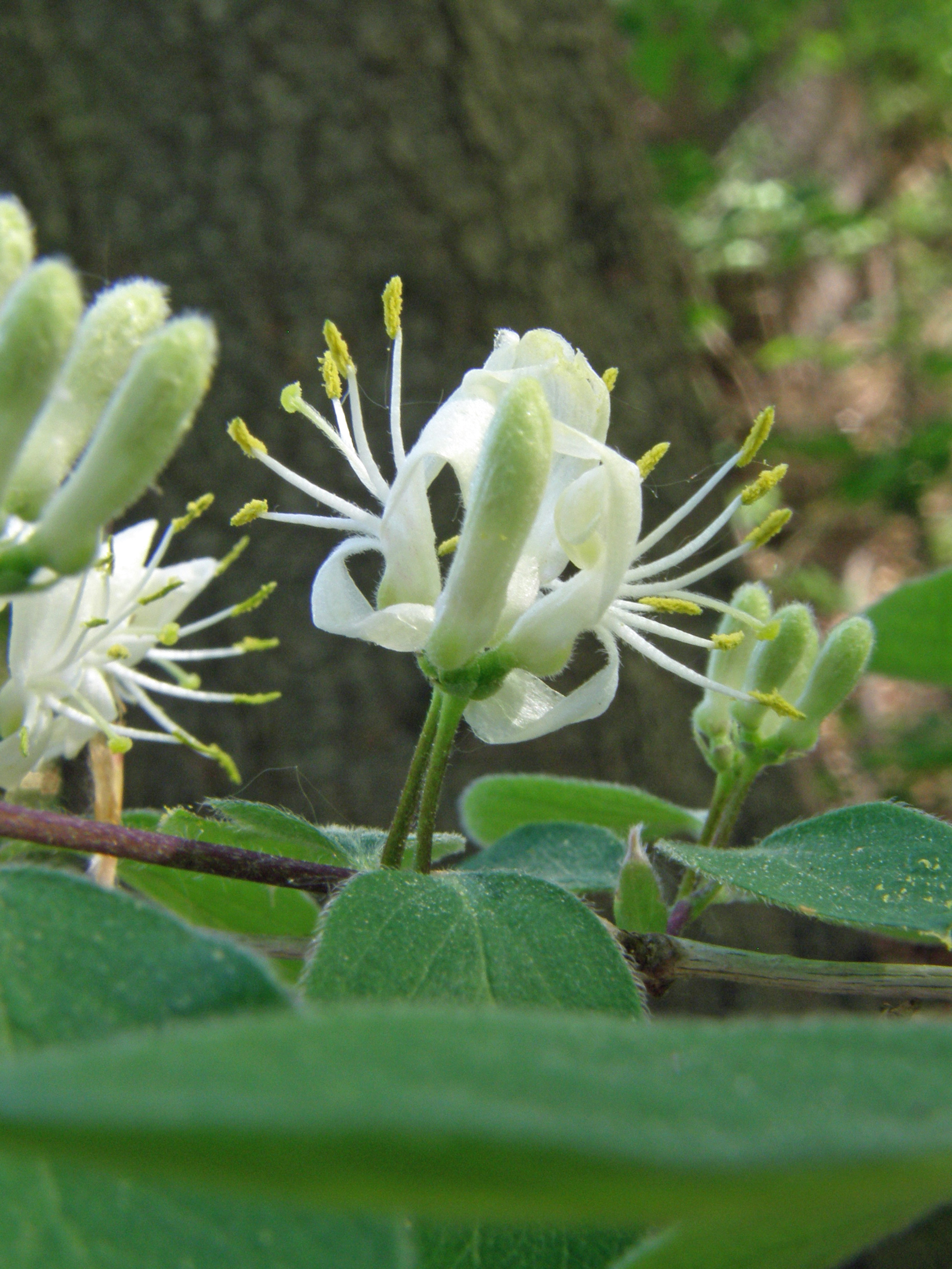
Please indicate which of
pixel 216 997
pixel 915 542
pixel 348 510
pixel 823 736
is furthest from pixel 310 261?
pixel 915 542

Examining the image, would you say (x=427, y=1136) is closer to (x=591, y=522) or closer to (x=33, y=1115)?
(x=33, y=1115)

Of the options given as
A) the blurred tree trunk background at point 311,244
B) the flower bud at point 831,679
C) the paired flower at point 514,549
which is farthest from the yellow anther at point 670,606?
the blurred tree trunk background at point 311,244

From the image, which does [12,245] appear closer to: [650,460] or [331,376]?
[331,376]

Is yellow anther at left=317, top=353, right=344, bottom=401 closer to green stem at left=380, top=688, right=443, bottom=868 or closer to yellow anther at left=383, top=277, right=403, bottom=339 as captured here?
yellow anther at left=383, top=277, right=403, bottom=339

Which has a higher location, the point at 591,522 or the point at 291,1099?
the point at 591,522

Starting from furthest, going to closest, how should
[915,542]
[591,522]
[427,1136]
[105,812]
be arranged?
[915,542]
[105,812]
[591,522]
[427,1136]

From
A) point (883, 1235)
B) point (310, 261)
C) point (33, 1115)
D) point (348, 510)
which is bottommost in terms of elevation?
point (883, 1235)

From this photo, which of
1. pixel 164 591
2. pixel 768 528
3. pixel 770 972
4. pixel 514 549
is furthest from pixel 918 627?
pixel 164 591

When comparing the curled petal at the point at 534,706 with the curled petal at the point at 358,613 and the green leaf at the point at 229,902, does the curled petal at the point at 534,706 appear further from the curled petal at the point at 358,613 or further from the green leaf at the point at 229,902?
the green leaf at the point at 229,902
